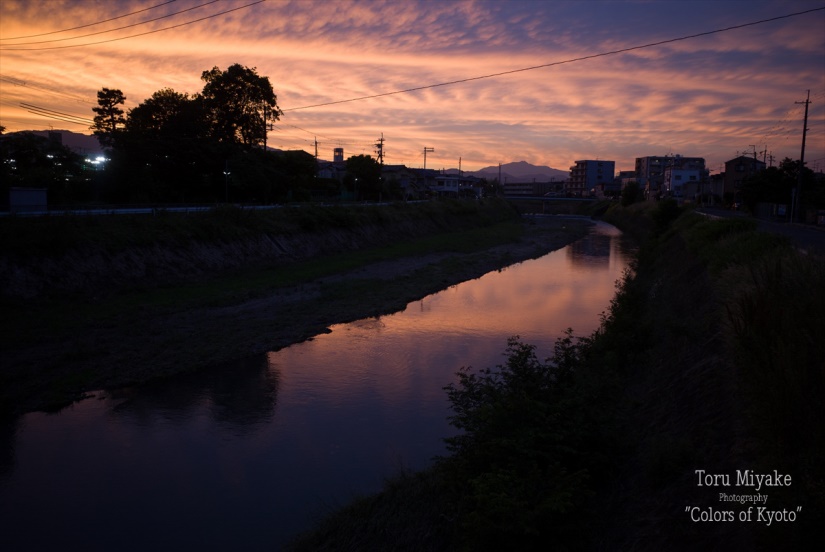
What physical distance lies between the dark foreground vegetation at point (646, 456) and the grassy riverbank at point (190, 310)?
26.9 feet

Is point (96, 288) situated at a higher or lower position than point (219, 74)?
lower

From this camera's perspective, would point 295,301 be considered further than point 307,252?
No

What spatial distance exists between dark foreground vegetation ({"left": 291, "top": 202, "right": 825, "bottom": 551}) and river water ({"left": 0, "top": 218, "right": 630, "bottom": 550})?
1262 millimetres

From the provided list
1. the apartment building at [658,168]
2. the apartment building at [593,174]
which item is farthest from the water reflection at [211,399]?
the apartment building at [593,174]

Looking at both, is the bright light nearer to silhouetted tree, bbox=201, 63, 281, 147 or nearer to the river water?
silhouetted tree, bbox=201, 63, 281, 147

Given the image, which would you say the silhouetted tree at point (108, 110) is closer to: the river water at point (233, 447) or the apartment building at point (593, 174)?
the river water at point (233, 447)

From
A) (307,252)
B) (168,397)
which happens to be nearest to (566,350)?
(168,397)

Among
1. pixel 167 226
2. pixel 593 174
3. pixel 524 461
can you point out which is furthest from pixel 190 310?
pixel 593 174

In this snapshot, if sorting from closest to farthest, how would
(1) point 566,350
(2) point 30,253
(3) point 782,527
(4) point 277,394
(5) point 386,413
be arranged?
(3) point 782,527
(1) point 566,350
(5) point 386,413
(4) point 277,394
(2) point 30,253

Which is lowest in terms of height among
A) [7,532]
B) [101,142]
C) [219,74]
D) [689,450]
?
[7,532]

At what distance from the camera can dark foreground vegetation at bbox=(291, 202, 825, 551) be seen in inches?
182

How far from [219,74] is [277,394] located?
1619 inches

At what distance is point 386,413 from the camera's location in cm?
1102

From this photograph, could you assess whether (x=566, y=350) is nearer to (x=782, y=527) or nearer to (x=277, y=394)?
(x=782, y=527)
